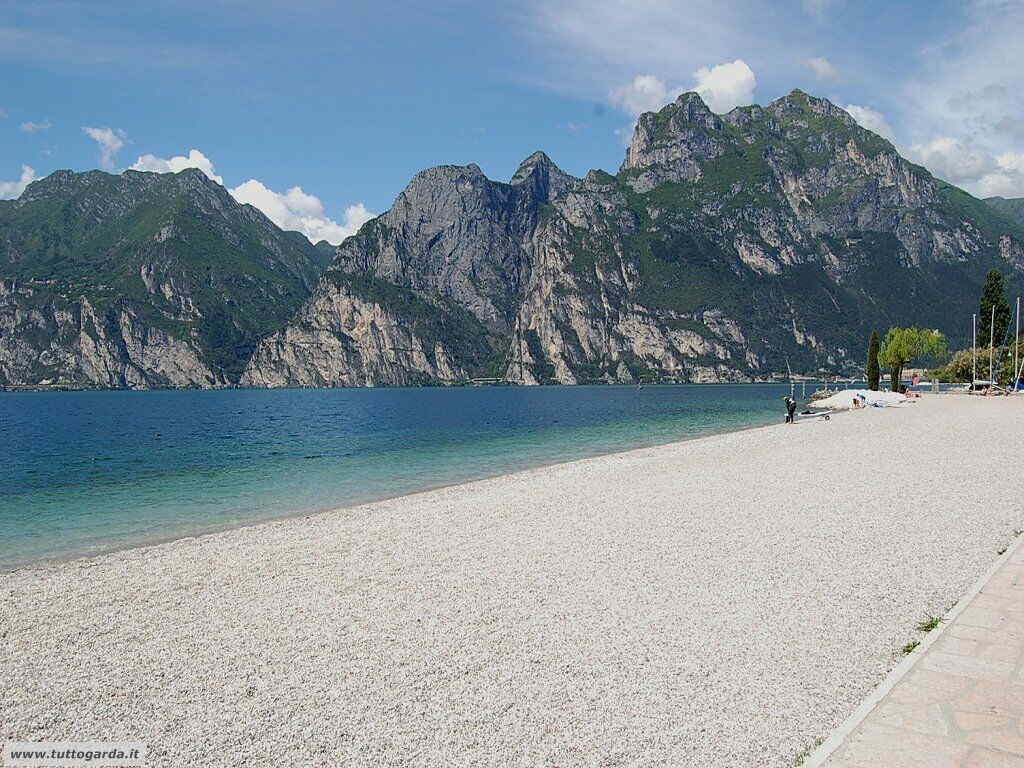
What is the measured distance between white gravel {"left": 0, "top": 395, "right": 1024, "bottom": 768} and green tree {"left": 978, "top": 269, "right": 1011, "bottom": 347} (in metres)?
105

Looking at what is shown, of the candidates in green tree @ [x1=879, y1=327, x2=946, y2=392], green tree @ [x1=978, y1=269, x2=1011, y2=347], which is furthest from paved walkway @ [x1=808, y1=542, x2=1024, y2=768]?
green tree @ [x1=879, y1=327, x2=946, y2=392]

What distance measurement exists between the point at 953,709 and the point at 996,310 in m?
121

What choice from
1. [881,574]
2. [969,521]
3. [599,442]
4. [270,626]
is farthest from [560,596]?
[599,442]

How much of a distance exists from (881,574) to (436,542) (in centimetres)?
934

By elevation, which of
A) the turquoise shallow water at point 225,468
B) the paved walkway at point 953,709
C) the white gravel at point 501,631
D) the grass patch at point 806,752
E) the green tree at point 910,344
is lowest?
the turquoise shallow water at point 225,468

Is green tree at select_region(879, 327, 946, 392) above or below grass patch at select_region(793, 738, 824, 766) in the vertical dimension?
above

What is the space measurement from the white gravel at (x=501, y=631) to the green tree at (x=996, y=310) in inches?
4123

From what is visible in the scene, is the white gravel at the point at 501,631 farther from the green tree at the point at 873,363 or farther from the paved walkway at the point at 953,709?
the green tree at the point at 873,363

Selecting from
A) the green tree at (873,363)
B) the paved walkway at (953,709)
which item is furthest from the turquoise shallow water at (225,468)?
the green tree at (873,363)

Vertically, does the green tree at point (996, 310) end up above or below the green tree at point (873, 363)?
above

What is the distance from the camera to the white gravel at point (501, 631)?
6.55 metres

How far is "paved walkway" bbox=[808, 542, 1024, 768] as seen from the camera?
5.41 m

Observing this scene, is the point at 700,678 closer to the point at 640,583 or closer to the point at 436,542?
the point at 640,583

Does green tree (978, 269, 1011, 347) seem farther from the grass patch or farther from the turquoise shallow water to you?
the grass patch
